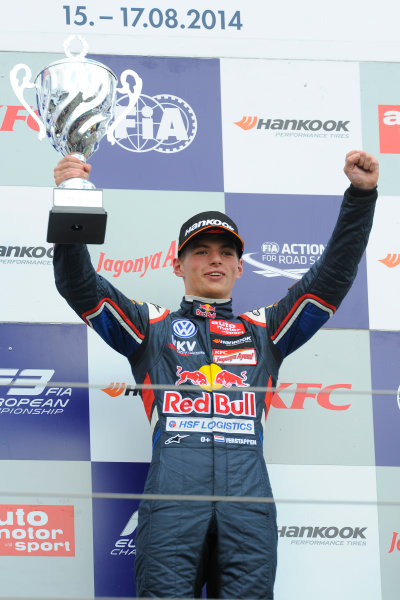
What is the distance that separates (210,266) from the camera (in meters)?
3.08

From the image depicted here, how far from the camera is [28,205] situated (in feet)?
11.1

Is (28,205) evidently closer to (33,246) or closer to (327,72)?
(33,246)

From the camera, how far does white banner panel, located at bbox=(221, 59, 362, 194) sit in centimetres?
351

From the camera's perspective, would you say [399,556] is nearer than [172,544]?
No

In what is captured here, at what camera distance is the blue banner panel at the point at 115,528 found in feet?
10.1

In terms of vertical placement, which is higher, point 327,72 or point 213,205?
point 327,72

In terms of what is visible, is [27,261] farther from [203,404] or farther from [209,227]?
[203,404]

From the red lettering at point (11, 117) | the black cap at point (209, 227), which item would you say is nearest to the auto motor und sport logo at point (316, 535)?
the black cap at point (209, 227)

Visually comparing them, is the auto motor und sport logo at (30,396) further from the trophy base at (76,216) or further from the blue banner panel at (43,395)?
the trophy base at (76,216)

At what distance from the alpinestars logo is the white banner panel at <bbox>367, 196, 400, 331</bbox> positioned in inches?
26.2

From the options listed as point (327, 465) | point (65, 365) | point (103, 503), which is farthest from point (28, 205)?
point (327, 465)

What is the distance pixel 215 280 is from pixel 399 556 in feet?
3.22

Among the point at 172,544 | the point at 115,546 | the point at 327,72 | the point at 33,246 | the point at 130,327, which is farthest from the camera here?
the point at 327,72

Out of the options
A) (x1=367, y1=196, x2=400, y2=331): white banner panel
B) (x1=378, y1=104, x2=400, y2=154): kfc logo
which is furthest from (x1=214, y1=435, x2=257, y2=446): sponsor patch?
(x1=378, y1=104, x2=400, y2=154): kfc logo
